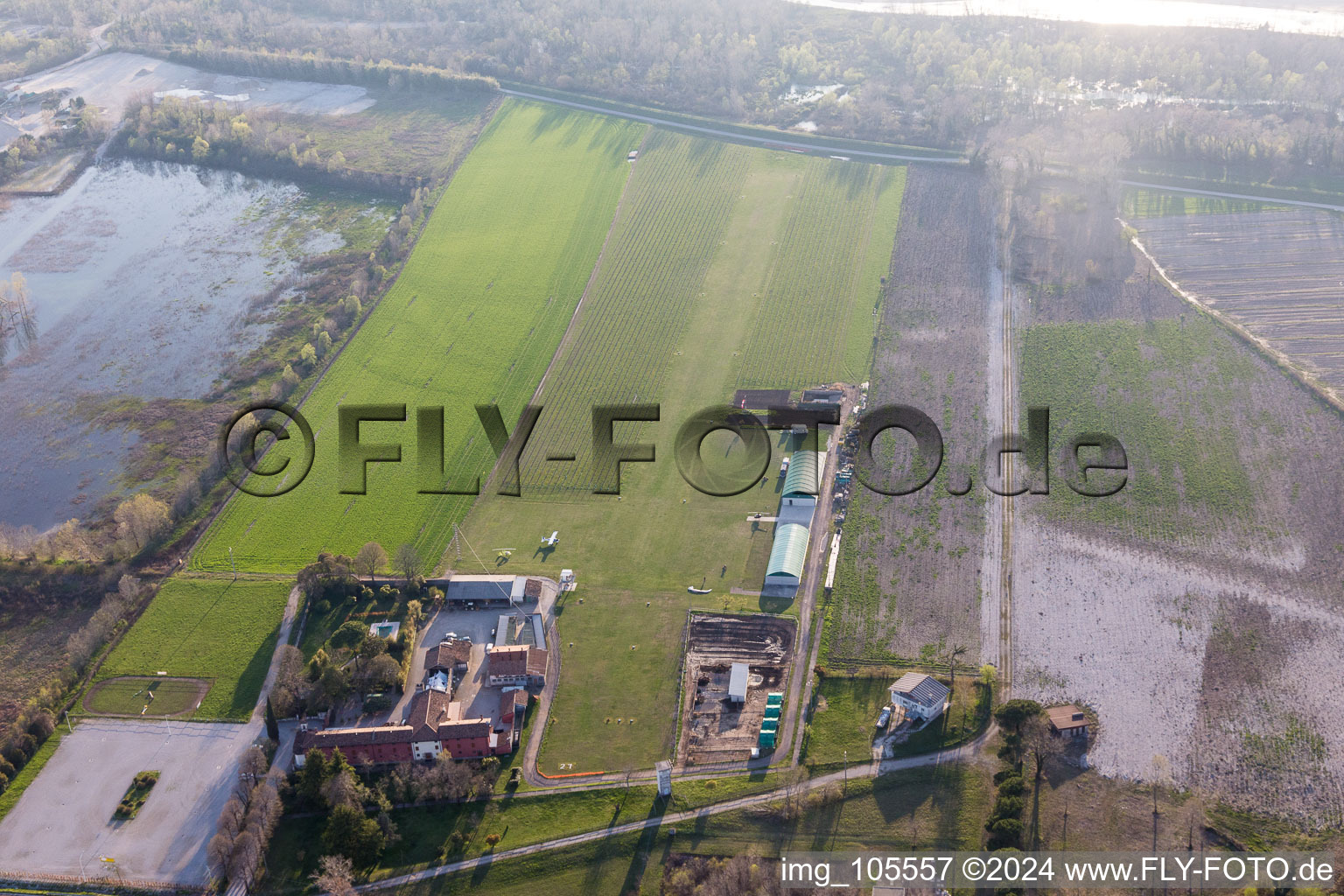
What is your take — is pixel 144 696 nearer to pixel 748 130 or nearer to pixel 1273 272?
pixel 748 130

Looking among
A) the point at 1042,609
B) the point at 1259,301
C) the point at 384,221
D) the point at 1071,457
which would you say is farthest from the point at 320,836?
the point at 1259,301

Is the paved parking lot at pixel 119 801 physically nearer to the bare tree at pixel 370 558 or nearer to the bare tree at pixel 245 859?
the bare tree at pixel 245 859

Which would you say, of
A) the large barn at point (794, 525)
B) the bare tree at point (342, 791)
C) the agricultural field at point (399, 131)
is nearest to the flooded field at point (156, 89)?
the agricultural field at point (399, 131)

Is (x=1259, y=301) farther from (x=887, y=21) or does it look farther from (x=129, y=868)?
(x=129, y=868)

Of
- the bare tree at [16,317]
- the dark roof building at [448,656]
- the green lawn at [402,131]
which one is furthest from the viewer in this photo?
the green lawn at [402,131]

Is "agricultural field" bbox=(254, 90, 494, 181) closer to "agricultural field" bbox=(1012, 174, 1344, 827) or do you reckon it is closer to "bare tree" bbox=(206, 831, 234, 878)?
"agricultural field" bbox=(1012, 174, 1344, 827)

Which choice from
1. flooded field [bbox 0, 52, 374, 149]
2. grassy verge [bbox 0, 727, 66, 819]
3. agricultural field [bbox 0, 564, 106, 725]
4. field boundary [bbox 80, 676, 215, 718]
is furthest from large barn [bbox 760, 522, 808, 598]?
flooded field [bbox 0, 52, 374, 149]

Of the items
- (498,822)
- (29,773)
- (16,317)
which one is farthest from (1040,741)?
(16,317)

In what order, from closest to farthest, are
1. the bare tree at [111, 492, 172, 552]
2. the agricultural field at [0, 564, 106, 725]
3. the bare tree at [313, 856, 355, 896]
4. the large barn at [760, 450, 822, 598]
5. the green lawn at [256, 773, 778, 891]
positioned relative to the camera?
the bare tree at [313, 856, 355, 896]
the green lawn at [256, 773, 778, 891]
the agricultural field at [0, 564, 106, 725]
the large barn at [760, 450, 822, 598]
the bare tree at [111, 492, 172, 552]
